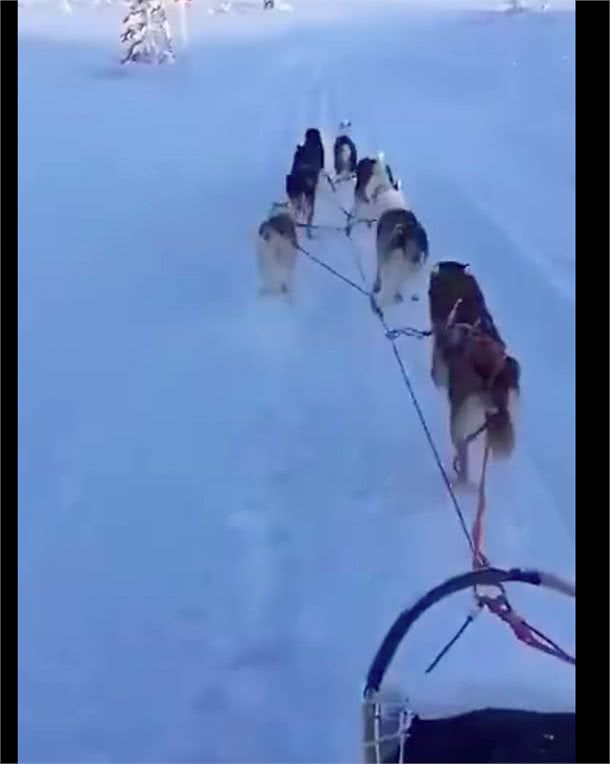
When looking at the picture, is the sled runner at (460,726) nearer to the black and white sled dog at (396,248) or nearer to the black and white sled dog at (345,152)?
the black and white sled dog at (396,248)

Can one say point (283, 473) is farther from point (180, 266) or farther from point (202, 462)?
point (180, 266)

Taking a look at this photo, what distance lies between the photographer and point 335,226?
1.02 m

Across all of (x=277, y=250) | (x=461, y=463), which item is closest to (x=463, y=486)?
(x=461, y=463)

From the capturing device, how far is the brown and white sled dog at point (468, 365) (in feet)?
3.29

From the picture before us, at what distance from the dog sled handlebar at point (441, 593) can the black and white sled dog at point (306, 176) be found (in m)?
0.33

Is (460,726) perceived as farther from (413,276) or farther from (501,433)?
(413,276)

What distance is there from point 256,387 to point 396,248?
18 cm

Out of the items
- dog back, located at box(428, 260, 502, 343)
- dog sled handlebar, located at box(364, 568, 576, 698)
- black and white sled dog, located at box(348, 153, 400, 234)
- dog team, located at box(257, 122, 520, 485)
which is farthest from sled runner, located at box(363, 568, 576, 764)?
black and white sled dog, located at box(348, 153, 400, 234)

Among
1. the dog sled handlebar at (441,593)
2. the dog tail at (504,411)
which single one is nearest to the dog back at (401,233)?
the dog tail at (504,411)

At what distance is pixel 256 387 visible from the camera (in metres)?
1.02

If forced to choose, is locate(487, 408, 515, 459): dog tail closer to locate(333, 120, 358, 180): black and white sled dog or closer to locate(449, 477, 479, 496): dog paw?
locate(449, 477, 479, 496): dog paw

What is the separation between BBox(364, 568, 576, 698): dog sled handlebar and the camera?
3.26 feet

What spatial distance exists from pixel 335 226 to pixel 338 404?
16cm

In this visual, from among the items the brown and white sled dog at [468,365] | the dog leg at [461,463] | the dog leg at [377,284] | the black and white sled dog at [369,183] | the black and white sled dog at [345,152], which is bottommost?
the dog leg at [461,463]
